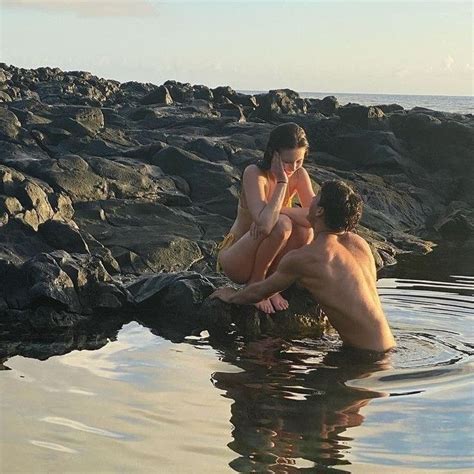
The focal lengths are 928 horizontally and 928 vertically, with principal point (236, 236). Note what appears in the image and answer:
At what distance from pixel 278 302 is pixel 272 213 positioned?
2.88ft

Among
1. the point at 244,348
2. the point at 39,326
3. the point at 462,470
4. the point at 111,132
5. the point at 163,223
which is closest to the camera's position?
the point at 462,470

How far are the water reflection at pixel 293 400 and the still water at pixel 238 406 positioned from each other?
1cm

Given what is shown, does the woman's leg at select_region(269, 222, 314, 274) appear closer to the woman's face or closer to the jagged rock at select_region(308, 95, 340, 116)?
the woman's face

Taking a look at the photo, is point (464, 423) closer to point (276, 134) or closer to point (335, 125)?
point (276, 134)

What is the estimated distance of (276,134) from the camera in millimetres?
8148

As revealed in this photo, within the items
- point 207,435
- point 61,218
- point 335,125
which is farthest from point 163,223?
point 335,125

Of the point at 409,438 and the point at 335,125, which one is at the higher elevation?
the point at 335,125

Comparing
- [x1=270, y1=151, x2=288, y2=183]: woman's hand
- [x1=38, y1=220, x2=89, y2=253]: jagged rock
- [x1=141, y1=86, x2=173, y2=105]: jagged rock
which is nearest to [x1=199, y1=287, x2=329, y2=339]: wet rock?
[x1=270, y1=151, x2=288, y2=183]: woman's hand

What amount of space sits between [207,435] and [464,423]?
1.68m

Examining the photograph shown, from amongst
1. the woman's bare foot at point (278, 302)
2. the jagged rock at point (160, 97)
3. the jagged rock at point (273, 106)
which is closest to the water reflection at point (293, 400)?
the woman's bare foot at point (278, 302)

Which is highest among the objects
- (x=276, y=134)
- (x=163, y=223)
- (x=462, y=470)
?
(x=276, y=134)

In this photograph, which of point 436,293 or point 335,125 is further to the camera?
point 335,125

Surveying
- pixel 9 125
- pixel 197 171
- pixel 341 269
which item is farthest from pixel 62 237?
pixel 9 125

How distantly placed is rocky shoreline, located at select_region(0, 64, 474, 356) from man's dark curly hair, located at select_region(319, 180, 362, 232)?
149 cm
